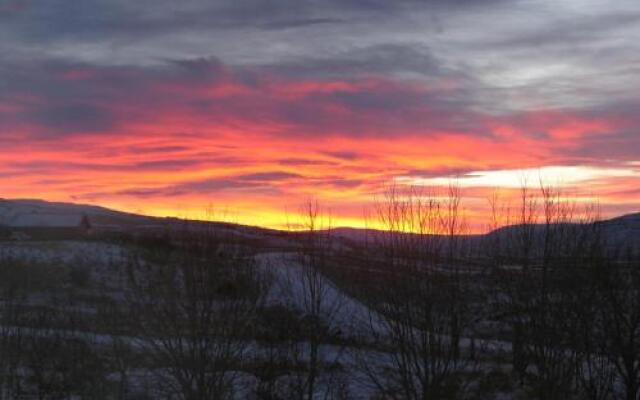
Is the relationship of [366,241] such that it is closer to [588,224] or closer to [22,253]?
[588,224]

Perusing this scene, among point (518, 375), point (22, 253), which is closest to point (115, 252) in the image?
point (22, 253)

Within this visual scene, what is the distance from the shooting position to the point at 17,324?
16562 mm

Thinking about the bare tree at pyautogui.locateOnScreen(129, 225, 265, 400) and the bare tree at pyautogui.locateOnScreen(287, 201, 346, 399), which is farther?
the bare tree at pyautogui.locateOnScreen(287, 201, 346, 399)

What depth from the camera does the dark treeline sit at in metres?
13.7

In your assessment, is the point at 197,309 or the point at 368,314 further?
the point at 368,314

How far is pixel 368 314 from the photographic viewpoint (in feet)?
64.7

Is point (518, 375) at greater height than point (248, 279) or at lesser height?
lesser

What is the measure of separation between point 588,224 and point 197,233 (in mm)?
11648

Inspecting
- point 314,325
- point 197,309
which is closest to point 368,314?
point 314,325

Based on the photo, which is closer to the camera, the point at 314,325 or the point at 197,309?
the point at 197,309

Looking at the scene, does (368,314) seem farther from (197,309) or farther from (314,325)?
(197,309)

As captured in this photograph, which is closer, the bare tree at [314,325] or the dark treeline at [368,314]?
the dark treeline at [368,314]

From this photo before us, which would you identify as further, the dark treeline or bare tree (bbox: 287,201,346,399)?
bare tree (bbox: 287,201,346,399)

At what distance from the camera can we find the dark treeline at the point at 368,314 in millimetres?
13727
